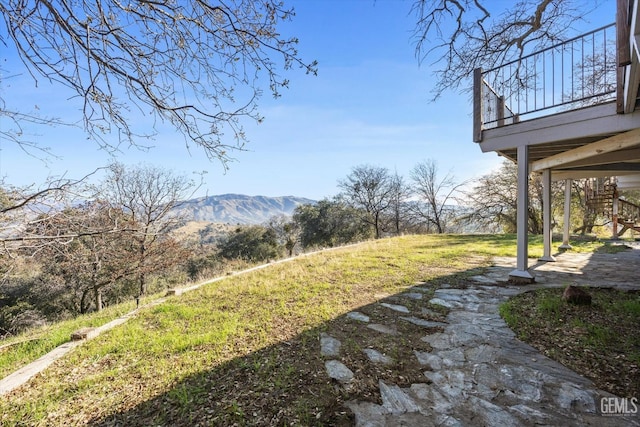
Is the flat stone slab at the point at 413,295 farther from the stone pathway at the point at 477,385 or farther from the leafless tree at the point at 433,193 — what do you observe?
the leafless tree at the point at 433,193

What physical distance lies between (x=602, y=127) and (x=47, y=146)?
5.70 metres

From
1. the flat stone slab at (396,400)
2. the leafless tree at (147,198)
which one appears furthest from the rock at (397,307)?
the leafless tree at (147,198)

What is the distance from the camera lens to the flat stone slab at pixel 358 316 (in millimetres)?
3192

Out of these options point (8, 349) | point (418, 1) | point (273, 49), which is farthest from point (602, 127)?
point (8, 349)

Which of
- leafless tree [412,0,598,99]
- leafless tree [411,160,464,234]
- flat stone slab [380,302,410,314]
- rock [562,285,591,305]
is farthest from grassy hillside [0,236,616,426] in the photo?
leafless tree [411,160,464,234]

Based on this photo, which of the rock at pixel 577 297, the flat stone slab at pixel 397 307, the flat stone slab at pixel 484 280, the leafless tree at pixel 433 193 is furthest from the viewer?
the leafless tree at pixel 433 193

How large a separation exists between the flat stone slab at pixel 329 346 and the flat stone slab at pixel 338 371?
0.42 feet

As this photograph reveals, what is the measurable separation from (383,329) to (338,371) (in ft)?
2.92

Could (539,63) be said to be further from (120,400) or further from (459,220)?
(459,220)

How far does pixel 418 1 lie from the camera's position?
4.08m

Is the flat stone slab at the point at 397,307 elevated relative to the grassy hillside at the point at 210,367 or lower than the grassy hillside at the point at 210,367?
elevated

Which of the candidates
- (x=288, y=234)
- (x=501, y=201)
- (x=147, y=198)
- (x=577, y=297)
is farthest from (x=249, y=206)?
(x=577, y=297)

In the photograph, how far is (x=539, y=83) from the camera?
15.4 ft

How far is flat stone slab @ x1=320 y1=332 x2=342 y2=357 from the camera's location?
246cm
